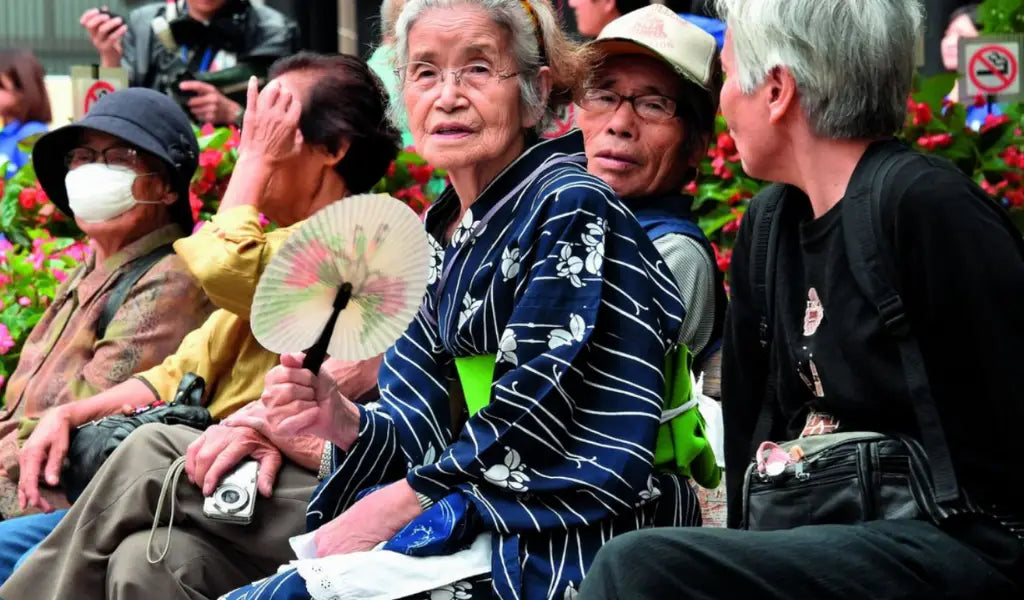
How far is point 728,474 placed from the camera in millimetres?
3561

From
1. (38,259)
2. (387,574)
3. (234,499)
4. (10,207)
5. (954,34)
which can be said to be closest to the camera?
(387,574)

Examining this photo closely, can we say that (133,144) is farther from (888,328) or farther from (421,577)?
(888,328)

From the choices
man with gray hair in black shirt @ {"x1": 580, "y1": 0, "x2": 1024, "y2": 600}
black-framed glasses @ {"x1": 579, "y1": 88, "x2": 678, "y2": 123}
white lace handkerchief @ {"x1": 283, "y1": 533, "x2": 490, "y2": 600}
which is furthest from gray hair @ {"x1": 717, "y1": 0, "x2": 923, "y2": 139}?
black-framed glasses @ {"x1": 579, "y1": 88, "x2": 678, "y2": 123}

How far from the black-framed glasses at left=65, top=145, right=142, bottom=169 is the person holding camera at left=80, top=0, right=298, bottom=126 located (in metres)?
2.01

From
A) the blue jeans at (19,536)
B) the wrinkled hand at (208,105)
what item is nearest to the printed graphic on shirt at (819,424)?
the blue jeans at (19,536)

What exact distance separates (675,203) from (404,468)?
1.29m

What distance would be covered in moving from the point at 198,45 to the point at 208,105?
2.71 ft

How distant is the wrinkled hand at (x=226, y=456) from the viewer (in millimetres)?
4020

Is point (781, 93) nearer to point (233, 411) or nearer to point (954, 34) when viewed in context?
point (233, 411)

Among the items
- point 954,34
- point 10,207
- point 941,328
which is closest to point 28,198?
point 10,207

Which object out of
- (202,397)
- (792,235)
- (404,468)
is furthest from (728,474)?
(202,397)

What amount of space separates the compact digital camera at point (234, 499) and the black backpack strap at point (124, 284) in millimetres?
1224

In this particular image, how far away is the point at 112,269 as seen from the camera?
520 centimetres

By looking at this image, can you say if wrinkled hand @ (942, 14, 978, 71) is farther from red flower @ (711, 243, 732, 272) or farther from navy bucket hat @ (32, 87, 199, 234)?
navy bucket hat @ (32, 87, 199, 234)
